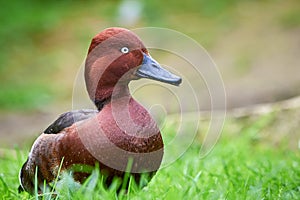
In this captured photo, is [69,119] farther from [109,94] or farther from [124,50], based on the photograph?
[124,50]

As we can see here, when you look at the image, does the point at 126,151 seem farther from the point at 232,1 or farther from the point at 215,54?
the point at 232,1

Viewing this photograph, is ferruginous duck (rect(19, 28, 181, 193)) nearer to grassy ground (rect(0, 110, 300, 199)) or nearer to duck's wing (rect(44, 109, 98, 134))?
duck's wing (rect(44, 109, 98, 134))

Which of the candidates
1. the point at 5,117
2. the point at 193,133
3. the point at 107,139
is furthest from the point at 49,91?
the point at 107,139

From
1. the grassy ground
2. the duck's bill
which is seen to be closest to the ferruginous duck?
the duck's bill

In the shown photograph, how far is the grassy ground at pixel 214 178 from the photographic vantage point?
2.90 m

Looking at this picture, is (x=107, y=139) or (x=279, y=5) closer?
(x=107, y=139)

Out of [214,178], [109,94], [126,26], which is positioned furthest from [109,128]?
[126,26]

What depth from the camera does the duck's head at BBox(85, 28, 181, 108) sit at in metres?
3.03

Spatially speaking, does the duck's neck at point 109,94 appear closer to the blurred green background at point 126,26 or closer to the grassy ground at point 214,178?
the grassy ground at point 214,178

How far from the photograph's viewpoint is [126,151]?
112 inches

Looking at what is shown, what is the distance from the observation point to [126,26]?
10172mm

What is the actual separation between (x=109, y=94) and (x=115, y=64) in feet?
0.47

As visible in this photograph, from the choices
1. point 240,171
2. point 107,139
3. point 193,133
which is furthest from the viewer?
point 193,133

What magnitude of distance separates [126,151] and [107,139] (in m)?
0.10
